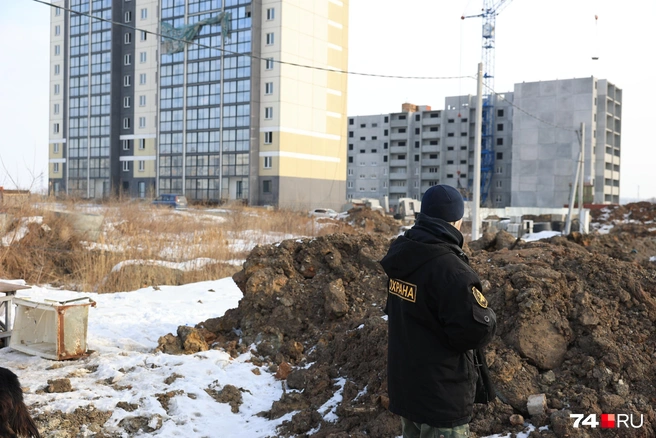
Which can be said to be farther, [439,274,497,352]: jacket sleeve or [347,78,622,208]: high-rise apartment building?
[347,78,622,208]: high-rise apartment building

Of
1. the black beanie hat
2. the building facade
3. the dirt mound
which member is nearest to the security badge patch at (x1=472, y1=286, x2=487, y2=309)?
the black beanie hat

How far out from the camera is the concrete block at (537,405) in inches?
183

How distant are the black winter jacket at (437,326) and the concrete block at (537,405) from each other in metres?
1.74

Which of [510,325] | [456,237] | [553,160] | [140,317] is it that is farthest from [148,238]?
[553,160]

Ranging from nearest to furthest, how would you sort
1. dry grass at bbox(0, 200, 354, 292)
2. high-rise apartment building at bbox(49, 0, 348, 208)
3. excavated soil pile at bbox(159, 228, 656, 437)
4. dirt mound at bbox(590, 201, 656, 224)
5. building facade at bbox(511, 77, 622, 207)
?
1. excavated soil pile at bbox(159, 228, 656, 437)
2. dry grass at bbox(0, 200, 354, 292)
3. dirt mound at bbox(590, 201, 656, 224)
4. high-rise apartment building at bbox(49, 0, 348, 208)
5. building facade at bbox(511, 77, 622, 207)

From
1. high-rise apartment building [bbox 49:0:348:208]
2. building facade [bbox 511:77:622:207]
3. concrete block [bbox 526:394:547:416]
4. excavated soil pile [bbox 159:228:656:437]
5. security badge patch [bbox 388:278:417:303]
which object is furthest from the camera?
building facade [bbox 511:77:622:207]

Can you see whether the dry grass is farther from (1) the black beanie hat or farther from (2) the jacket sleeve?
(2) the jacket sleeve

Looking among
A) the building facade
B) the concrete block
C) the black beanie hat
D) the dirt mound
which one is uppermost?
the building facade

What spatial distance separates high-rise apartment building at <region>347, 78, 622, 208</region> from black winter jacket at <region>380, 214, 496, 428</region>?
5497cm

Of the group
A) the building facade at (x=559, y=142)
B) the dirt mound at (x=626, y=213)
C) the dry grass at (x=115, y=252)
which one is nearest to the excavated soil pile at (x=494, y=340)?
the dry grass at (x=115, y=252)

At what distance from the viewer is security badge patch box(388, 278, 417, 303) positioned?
323 centimetres

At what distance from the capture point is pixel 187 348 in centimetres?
734

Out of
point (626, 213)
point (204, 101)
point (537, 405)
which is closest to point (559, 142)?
point (626, 213)

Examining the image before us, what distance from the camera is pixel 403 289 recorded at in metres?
3.32
